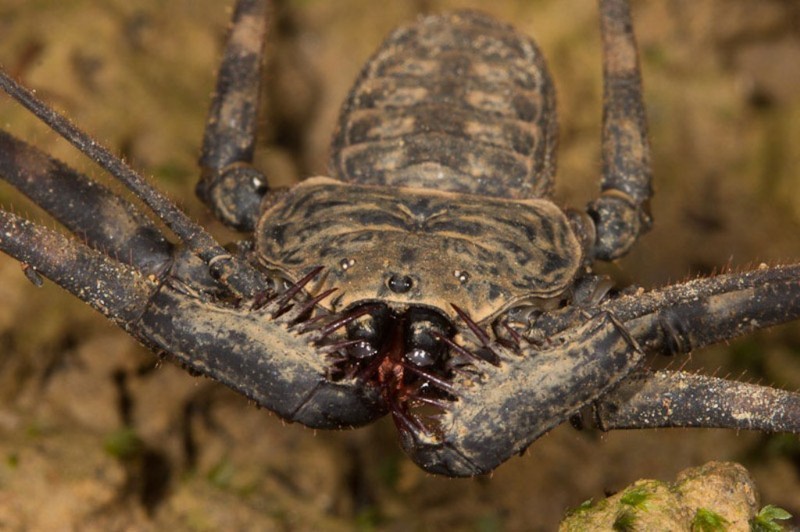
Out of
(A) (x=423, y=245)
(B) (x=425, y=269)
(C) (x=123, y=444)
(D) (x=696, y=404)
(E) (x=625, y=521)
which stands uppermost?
(A) (x=423, y=245)

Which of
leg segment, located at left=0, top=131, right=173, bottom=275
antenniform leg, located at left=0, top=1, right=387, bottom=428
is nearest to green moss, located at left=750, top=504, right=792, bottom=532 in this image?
antenniform leg, located at left=0, top=1, right=387, bottom=428

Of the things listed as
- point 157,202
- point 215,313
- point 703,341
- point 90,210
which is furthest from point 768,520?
point 90,210

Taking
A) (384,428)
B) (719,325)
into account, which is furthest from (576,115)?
(719,325)

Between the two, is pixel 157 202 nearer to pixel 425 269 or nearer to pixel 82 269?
pixel 82 269

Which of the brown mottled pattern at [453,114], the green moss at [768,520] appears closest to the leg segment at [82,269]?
the brown mottled pattern at [453,114]

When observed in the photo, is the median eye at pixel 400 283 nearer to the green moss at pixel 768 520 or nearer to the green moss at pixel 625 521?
the green moss at pixel 625 521

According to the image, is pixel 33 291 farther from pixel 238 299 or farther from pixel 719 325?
pixel 719 325
